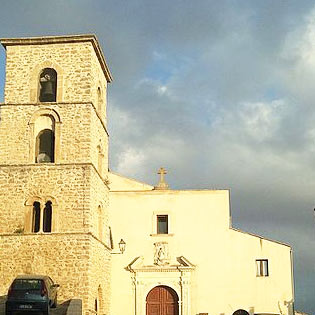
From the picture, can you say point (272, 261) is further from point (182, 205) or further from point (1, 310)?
point (1, 310)

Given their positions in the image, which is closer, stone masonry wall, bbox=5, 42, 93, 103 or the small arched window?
the small arched window

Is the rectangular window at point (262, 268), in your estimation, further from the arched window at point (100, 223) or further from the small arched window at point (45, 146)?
the small arched window at point (45, 146)

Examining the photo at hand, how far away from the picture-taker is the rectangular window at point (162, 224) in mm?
32906

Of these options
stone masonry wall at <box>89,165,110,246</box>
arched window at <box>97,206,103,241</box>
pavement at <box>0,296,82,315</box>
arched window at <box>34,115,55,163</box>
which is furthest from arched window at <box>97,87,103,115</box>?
pavement at <box>0,296,82,315</box>

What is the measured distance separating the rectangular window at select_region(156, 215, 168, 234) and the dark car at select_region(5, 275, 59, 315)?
1024 centimetres

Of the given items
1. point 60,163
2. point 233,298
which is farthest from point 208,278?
point 60,163

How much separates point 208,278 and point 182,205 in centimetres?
362

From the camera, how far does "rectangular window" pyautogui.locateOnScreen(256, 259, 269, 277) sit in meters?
31.9

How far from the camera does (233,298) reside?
104 feet

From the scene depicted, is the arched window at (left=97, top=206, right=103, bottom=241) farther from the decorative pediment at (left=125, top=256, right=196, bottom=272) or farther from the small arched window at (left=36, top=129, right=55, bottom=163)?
the small arched window at (left=36, top=129, right=55, bottom=163)

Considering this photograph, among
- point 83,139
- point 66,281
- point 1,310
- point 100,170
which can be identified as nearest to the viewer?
point 1,310

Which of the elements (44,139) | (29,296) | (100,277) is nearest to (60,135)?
(44,139)

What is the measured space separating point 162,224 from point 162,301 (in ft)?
11.8

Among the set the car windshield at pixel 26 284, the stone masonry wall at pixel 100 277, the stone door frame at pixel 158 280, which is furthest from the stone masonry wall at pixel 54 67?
the car windshield at pixel 26 284
